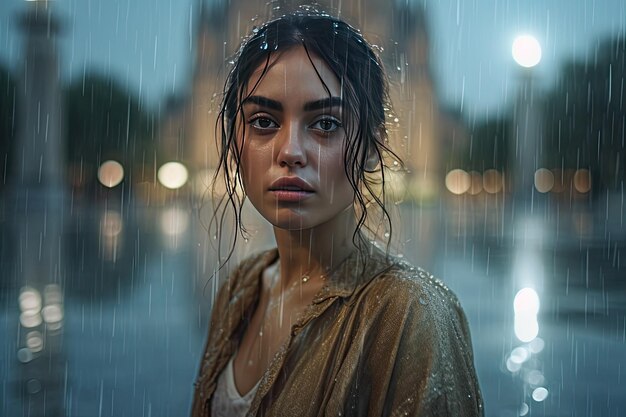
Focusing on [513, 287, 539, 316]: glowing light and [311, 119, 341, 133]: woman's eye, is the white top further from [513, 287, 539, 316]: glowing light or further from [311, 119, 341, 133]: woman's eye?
[513, 287, 539, 316]: glowing light

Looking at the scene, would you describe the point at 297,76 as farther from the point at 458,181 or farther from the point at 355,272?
the point at 458,181

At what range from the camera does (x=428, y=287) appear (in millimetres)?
1568

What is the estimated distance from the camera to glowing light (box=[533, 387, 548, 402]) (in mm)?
5222

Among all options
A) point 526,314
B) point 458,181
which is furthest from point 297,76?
point 458,181

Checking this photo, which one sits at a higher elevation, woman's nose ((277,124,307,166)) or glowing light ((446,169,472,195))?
glowing light ((446,169,472,195))

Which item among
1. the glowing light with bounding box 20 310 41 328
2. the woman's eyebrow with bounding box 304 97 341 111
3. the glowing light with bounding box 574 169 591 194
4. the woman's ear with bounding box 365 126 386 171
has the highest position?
the glowing light with bounding box 574 169 591 194

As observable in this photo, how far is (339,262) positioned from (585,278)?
1057 centimetres

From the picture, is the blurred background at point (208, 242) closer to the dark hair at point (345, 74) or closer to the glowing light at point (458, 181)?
the dark hair at point (345, 74)

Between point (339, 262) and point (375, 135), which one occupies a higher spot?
point (375, 135)

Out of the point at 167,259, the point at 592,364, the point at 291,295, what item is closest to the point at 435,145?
the point at 167,259

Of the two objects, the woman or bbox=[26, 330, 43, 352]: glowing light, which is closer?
the woman

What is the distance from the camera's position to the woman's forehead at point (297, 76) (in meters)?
1.56

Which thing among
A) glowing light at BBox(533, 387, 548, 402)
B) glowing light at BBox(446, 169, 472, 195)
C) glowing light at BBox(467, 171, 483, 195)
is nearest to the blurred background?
glowing light at BBox(533, 387, 548, 402)

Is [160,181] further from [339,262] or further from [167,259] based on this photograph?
[339,262]
